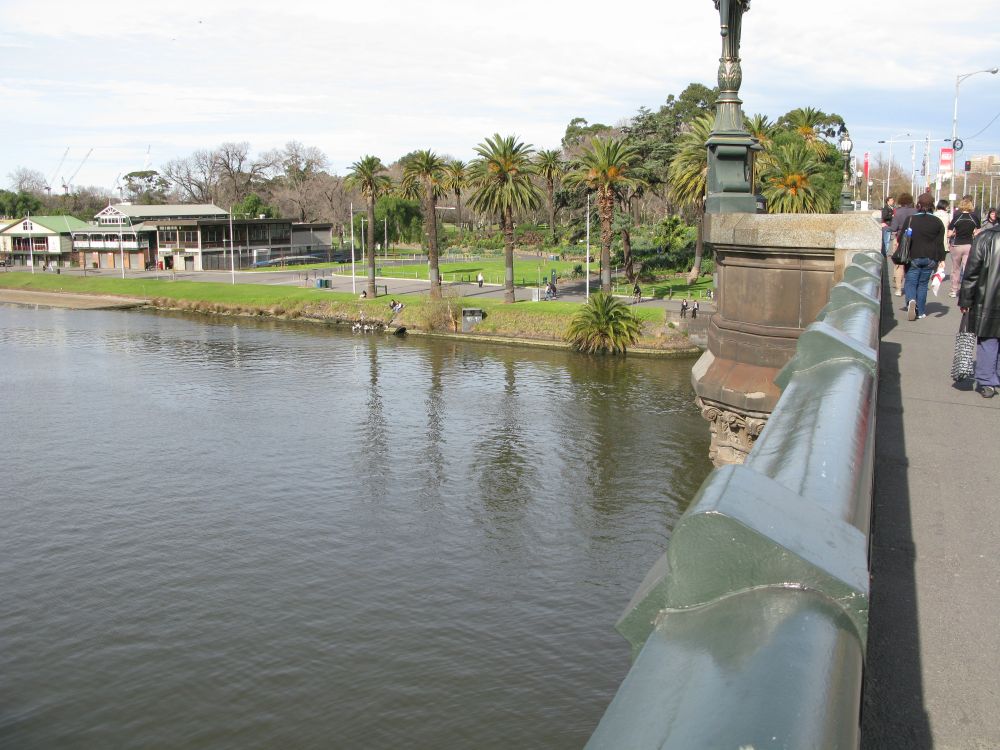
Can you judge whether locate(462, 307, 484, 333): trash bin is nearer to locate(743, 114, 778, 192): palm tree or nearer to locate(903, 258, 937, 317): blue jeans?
locate(743, 114, 778, 192): palm tree

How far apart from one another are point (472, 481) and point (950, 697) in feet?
85.5

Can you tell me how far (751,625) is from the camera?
1863mm

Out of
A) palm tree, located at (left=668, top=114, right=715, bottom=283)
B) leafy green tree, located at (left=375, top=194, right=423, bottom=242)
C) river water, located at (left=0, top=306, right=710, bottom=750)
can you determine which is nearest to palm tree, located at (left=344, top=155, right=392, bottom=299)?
palm tree, located at (left=668, top=114, right=715, bottom=283)

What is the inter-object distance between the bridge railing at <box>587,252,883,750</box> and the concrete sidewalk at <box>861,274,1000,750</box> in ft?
2.48

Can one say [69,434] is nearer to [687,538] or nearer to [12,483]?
[12,483]

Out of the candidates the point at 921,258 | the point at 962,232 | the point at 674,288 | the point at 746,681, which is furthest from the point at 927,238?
the point at 674,288

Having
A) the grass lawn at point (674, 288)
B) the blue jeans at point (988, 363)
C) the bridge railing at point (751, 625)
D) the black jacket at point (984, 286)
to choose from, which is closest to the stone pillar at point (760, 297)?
the black jacket at point (984, 286)

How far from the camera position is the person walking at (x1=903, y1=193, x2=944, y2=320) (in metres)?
15.0

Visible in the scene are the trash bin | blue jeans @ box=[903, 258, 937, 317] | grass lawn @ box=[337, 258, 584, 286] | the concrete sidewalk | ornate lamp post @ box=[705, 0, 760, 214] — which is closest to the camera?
the concrete sidewalk

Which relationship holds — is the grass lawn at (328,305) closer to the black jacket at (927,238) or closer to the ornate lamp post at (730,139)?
the black jacket at (927,238)

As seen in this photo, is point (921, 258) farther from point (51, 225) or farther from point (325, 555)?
point (51, 225)

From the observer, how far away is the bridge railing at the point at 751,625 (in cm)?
155

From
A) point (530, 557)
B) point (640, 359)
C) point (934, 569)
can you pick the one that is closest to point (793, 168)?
point (640, 359)

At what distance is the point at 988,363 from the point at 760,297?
4055 millimetres
